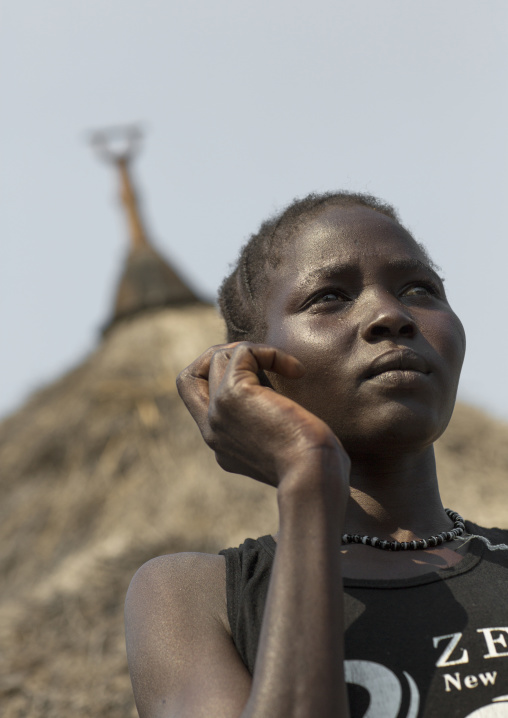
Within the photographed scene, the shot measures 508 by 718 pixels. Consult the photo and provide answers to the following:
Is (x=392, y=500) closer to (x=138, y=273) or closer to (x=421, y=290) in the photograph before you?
(x=421, y=290)

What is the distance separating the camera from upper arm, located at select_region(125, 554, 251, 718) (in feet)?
4.07

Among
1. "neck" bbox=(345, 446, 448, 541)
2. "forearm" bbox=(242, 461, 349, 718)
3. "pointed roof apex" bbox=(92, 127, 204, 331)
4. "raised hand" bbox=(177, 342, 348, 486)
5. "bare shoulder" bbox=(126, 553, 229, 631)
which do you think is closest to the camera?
"forearm" bbox=(242, 461, 349, 718)

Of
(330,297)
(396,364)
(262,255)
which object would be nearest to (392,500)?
(396,364)

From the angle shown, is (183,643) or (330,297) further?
(330,297)

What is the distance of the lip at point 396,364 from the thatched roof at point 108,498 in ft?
15.5

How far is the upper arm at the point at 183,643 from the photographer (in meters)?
1.24

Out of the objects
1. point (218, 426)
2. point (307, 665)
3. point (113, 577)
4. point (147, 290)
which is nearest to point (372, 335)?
point (218, 426)

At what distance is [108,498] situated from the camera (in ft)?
26.4

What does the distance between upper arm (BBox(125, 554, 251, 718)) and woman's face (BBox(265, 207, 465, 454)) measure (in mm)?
325

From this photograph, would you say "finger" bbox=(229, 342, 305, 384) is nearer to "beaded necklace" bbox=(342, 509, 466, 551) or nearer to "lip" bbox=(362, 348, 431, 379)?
"lip" bbox=(362, 348, 431, 379)

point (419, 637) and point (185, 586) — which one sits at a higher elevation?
point (185, 586)

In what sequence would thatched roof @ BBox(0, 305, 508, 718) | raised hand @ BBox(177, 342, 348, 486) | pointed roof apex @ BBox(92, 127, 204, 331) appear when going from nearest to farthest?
raised hand @ BBox(177, 342, 348, 486), thatched roof @ BBox(0, 305, 508, 718), pointed roof apex @ BBox(92, 127, 204, 331)

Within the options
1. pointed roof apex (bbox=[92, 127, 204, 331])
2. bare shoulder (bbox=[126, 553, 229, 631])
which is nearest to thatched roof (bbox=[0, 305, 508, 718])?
pointed roof apex (bbox=[92, 127, 204, 331])

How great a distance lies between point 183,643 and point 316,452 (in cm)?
36
